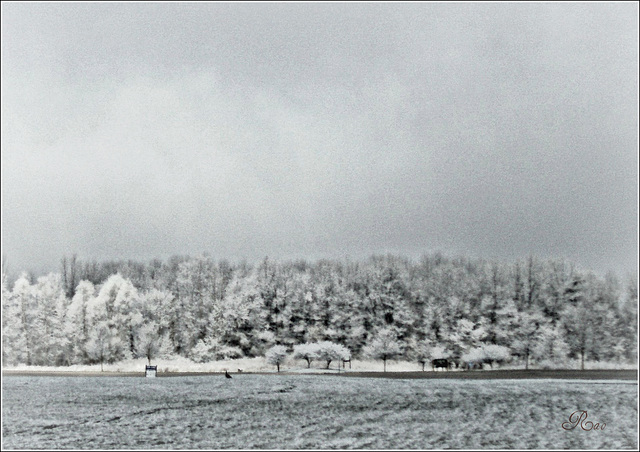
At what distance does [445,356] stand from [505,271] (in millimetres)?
26013

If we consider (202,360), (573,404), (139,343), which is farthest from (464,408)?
(139,343)

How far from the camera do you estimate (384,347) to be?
79.4 m

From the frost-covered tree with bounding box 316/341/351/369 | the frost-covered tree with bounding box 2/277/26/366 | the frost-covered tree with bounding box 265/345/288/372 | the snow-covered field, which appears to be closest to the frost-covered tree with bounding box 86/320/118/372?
the frost-covered tree with bounding box 2/277/26/366

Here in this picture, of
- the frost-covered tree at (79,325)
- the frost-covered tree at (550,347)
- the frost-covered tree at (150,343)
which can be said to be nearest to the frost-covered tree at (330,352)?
the frost-covered tree at (150,343)

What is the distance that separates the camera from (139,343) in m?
80.3

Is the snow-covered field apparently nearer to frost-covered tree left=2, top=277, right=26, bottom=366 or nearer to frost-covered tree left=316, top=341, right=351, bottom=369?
frost-covered tree left=316, top=341, right=351, bottom=369

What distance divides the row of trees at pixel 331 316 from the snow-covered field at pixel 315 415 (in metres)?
33.9

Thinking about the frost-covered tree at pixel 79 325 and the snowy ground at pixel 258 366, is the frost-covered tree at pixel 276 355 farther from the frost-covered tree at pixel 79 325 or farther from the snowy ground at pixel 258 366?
the frost-covered tree at pixel 79 325

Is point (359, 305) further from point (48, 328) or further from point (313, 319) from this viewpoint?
point (48, 328)

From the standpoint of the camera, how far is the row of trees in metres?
76.9

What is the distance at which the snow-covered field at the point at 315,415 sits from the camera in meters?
25.9
